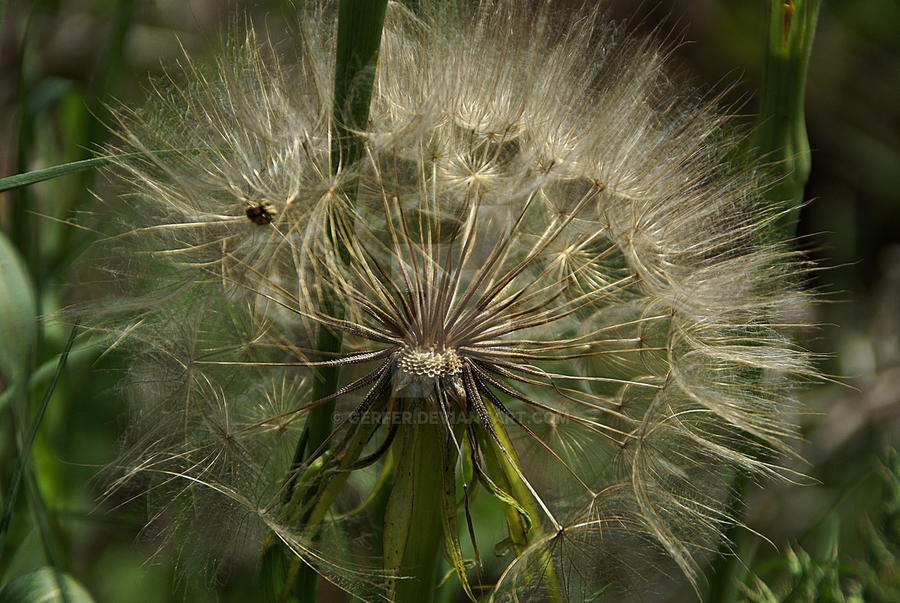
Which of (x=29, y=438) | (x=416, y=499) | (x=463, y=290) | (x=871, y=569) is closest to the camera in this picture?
(x=29, y=438)

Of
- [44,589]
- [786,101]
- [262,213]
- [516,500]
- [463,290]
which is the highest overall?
[786,101]

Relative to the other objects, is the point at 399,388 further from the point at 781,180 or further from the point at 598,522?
the point at 781,180

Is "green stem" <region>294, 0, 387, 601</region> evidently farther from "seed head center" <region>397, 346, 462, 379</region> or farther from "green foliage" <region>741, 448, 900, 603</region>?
"green foliage" <region>741, 448, 900, 603</region>

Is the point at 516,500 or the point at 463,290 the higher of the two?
the point at 463,290

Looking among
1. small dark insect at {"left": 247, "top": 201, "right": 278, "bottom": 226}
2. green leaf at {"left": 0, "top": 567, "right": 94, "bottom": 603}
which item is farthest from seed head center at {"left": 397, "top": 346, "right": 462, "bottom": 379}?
green leaf at {"left": 0, "top": 567, "right": 94, "bottom": 603}

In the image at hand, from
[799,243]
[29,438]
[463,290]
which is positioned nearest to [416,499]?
[463,290]

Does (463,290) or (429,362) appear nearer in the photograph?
(429,362)

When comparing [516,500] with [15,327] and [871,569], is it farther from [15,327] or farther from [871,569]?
[15,327]
